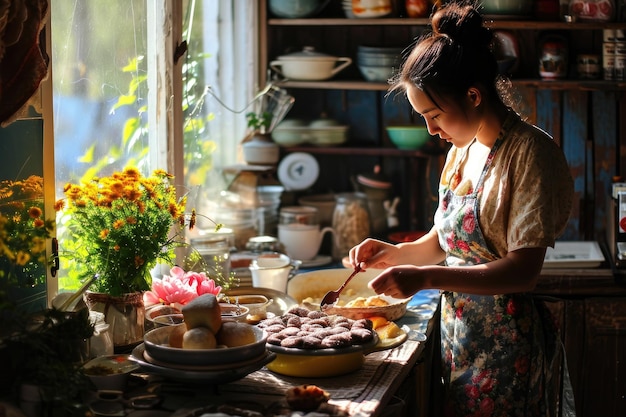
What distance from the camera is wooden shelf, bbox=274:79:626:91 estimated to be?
3.75 m

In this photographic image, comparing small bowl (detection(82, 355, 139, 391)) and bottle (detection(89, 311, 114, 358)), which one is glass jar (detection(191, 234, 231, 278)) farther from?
small bowl (detection(82, 355, 139, 391))

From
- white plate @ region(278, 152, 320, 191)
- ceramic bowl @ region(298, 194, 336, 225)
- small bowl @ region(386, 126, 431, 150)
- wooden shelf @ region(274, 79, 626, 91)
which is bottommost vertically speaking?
ceramic bowl @ region(298, 194, 336, 225)

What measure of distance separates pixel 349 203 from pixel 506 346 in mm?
1522

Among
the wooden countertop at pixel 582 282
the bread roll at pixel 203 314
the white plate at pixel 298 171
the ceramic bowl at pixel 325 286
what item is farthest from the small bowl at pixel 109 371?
the white plate at pixel 298 171

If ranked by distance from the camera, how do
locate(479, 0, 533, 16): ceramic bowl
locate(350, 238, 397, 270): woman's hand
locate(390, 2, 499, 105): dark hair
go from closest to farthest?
1. locate(390, 2, 499, 105): dark hair
2. locate(350, 238, 397, 270): woman's hand
3. locate(479, 0, 533, 16): ceramic bowl

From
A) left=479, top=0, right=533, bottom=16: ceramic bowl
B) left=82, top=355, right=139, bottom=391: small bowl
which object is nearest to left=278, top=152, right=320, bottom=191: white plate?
left=479, top=0, right=533, bottom=16: ceramic bowl

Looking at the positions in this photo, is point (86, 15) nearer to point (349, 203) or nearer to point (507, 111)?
point (507, 111)

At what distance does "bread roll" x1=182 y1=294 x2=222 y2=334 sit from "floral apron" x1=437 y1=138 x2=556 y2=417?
0.73m

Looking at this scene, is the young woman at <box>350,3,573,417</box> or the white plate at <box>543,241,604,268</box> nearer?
the young woman at <box>350,3,573,417</box>

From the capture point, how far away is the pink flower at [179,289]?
2426 mm

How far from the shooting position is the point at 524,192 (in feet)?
7.14

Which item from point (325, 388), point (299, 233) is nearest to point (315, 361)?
point (325, 388)

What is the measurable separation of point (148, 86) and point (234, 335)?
1226 mm

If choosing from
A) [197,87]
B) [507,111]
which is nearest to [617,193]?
[507,111]
